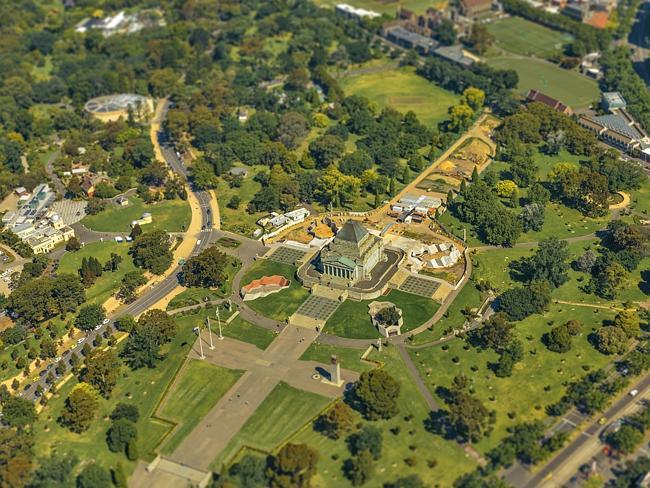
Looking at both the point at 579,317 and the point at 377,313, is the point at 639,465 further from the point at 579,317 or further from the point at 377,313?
the point at 377,313

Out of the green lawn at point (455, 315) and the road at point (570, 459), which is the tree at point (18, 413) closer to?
the green lawn at point (455, 315)

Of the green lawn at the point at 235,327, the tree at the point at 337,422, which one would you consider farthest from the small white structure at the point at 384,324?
the tree at the point at 337,422

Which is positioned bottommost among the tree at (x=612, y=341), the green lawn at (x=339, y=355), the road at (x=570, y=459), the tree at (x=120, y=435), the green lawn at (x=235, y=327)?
the green lawn at (x=235, y=327)

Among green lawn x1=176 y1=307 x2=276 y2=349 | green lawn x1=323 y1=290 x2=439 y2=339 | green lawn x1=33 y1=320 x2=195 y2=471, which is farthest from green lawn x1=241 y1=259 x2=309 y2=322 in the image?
green lawn x1=33 y1=320 x2=195 y2=471

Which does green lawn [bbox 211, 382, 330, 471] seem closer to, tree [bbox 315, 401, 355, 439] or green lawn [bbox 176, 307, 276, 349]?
tree [bbox 315, 401, 355, 439]

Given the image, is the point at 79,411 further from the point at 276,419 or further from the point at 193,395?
the point at 276,419

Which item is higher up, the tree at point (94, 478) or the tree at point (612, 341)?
the tree at point (612, 341)
